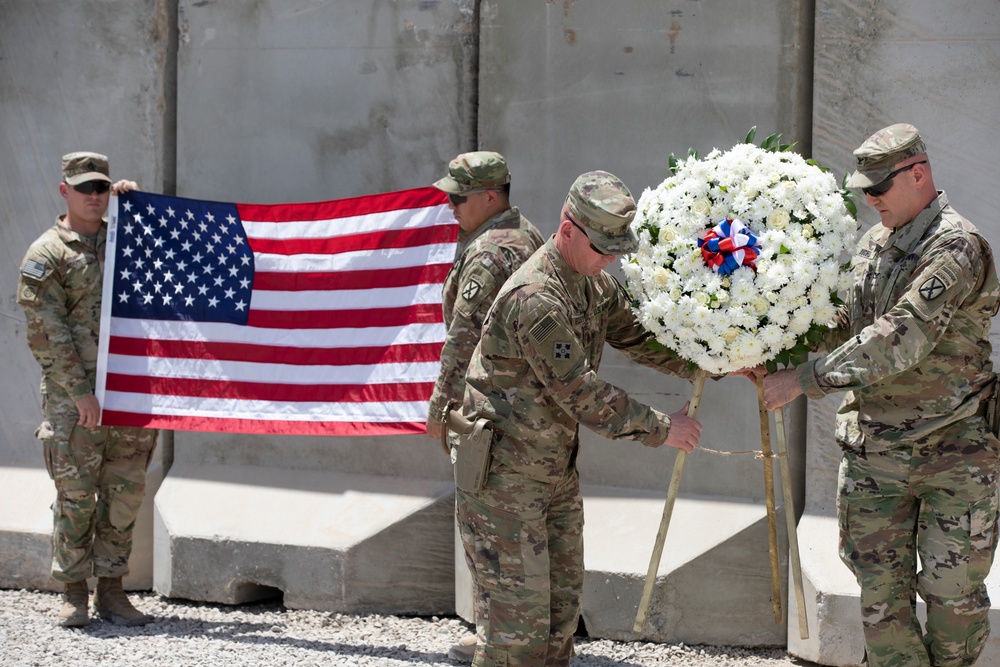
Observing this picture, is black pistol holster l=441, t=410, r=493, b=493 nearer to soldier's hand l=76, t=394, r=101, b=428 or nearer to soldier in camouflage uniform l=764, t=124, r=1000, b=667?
soldier in camouflage uniform l=764, t=124, r=1000, b=667

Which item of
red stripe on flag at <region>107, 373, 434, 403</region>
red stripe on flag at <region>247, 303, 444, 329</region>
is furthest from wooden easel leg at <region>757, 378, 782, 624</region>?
red stripe on flag at <region>107, 373, 434, 403</region>

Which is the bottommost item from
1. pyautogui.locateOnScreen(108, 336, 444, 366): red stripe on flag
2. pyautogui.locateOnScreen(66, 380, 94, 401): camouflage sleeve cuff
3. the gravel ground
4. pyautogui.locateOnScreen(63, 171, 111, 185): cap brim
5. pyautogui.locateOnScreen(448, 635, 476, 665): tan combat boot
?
the gravel ground

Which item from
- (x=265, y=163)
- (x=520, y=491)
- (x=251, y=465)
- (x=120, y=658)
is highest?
(x=265, y=163)

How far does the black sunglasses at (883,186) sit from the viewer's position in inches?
171

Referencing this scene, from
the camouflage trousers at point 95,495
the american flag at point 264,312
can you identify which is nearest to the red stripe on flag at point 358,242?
the american flag at point 264,312

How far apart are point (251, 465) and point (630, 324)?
115 inches

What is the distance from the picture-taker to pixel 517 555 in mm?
4305

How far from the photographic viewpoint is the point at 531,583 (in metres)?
4.29

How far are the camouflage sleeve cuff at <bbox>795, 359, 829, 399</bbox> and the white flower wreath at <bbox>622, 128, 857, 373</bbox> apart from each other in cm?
7

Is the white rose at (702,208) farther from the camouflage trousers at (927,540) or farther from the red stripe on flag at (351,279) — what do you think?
the red stripe on flag at (351,279)

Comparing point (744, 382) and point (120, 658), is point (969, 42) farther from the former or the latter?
point (120, 658)

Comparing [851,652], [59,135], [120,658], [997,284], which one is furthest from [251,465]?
[997,284]

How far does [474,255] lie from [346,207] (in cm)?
125

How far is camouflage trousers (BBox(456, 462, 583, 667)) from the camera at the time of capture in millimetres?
4305
